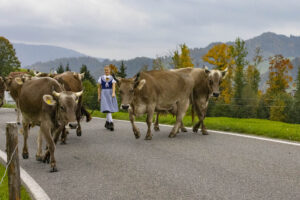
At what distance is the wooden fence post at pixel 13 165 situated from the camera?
455 cm

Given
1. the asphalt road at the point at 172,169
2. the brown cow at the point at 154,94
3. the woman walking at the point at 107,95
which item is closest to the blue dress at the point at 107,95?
the woman walking at the point at 107,95

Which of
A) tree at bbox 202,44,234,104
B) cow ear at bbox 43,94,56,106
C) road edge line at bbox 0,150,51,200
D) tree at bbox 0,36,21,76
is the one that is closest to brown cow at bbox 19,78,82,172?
cow ear at bbox 43,94,56,106

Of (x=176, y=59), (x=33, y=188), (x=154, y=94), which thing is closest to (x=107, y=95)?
(x=154, y=94)

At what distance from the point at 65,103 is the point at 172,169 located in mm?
2279

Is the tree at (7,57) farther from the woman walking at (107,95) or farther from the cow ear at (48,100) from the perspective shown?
the cow ear at (48,100)

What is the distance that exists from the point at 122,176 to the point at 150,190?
96 cm

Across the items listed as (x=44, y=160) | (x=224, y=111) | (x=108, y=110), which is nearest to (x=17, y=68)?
(x=224, y=111)

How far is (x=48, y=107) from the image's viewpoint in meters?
6.71

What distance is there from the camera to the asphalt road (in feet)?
16.7

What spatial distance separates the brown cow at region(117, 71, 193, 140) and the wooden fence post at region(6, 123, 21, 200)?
4.54m

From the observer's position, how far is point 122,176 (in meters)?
6.03

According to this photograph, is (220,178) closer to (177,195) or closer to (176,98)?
(177,195)

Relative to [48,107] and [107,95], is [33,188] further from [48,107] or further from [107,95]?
[107,95]

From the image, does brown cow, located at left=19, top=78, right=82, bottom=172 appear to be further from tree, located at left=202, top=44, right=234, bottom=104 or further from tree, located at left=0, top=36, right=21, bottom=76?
tree, located at left=0, top=36, right=21, bottom=76
